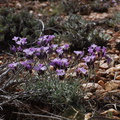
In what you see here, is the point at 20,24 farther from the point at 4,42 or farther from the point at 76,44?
the point at 76,44

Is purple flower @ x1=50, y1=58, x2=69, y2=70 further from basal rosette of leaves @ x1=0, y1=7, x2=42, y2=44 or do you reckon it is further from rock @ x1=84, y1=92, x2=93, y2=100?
basal rosette of leaves @ x1=0, y1=7, x2=42, y2=44

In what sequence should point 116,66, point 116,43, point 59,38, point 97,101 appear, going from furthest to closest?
point 59,38 → point 116,43 → point 116,66 → point 97,101

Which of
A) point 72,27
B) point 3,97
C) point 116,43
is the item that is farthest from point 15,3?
point 3,97

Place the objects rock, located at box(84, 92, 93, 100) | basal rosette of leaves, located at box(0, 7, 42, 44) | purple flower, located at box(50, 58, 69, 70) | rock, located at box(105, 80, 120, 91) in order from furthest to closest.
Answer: basal rosette of leaves, located at box(0, 7, 42, 44), rock, located at box(105, 80, 120, 91), rock, located at box(84, 92, 93, 100), purple flower, located at box(50, 58, 69, 70)

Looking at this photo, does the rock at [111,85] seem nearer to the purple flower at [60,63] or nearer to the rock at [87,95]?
the rock at [87,95]

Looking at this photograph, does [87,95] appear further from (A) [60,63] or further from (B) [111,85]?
(A) [60,63]

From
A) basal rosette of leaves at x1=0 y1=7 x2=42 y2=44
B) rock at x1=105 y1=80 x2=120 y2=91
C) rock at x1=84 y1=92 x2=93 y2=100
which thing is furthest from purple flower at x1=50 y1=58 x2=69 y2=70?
basal rosette of leaves at x1=0 y1=7 x2=42 y2=44

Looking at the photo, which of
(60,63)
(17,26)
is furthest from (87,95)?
(17,26)

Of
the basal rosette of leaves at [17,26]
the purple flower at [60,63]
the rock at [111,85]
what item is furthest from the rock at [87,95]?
the basal rosette of leaves at [17,26]
